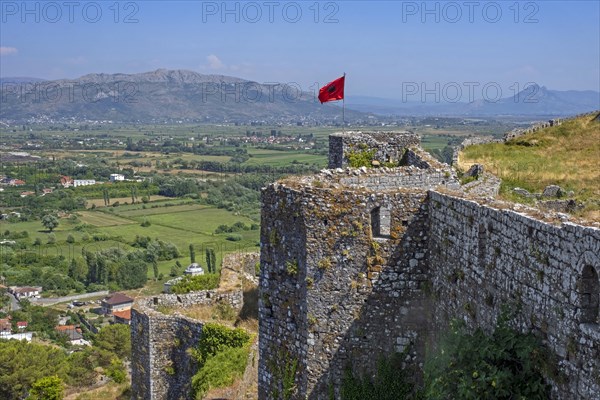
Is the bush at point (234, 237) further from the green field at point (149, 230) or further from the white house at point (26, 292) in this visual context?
the white house at point (26, 292)

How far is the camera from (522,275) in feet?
25.3

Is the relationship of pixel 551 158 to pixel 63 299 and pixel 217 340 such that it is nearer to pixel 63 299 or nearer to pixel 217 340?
pixel 217 340

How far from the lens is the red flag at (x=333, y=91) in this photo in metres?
16.7

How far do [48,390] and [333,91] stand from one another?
877 inches

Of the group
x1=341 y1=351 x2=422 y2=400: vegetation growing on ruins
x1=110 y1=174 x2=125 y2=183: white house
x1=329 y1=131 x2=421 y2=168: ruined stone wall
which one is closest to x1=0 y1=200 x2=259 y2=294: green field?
x1=110 y1=174 x2=125 y2=183: white house

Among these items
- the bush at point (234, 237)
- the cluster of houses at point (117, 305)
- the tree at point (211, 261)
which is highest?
the bush at point (234, 237)

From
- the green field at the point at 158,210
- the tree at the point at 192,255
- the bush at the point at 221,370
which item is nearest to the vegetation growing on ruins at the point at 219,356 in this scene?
the bush at the point at 221,370

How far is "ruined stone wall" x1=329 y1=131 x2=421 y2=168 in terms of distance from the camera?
1762cm

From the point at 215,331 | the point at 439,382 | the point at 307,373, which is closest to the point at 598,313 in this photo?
the point at 439,382

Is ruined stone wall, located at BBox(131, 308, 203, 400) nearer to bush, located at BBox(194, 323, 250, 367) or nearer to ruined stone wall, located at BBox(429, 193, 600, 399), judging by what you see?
bush, located at BBox(194, 323, 250, 367)

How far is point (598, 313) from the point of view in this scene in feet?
21.4

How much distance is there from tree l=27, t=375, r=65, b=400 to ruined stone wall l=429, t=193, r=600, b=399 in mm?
26127

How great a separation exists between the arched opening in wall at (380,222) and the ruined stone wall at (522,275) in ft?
2.03

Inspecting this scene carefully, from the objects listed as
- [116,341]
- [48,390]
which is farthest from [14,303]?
[48,390]
